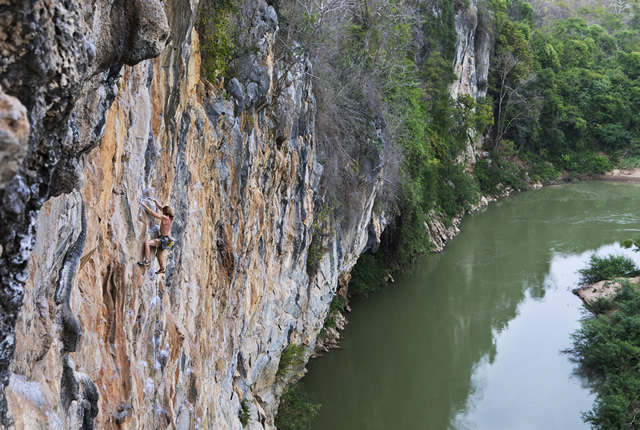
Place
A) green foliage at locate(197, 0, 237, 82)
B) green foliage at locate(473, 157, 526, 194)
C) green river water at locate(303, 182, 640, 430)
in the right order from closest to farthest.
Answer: green foliage at locate(197, 0, 237, 82) → green river water at locate(303, 182, 640, 430) → green foliage at locate(473, 157, 526, 194)

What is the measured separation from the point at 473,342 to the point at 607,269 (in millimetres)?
5502

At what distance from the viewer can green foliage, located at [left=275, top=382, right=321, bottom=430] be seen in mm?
9756

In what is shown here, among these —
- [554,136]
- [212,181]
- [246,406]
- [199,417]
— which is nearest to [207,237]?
[212,181]

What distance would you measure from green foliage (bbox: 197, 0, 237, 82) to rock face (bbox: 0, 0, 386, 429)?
0.65 ft

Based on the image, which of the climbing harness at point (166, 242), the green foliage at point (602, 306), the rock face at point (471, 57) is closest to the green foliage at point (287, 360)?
the climbing harness at point (166, 242)

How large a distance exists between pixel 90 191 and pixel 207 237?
251cm

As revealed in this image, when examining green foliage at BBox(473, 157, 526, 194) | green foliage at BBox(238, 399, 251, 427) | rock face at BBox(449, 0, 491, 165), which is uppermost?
rock face at BBox(449, 0, 491, 165)

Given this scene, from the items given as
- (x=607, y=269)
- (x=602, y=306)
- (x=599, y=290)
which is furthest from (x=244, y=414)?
(x=607, y=269)

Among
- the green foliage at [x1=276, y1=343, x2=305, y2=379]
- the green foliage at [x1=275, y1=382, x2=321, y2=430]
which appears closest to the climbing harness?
the green foliage at [x1=276, y1=343, x2=305, y2=379]

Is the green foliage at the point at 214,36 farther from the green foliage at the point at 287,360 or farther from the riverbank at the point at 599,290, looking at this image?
the riverbank at the point at 599,290

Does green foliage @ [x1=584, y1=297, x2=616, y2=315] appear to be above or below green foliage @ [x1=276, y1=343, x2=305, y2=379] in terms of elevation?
above

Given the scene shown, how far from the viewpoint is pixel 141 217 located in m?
4.27

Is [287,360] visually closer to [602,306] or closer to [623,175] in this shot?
[602,306]

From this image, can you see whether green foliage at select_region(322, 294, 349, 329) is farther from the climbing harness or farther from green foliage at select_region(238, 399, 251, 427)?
the climbing harness
